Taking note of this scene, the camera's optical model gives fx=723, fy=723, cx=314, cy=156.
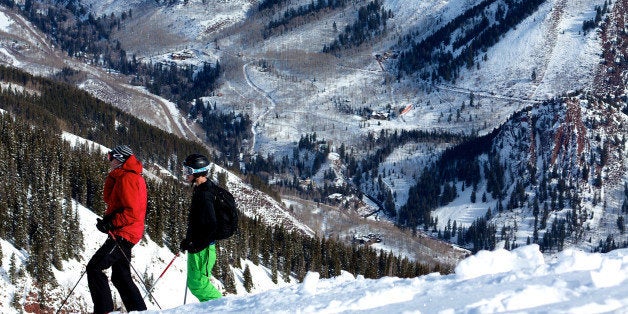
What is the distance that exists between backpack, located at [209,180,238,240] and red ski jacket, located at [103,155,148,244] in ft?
5.58

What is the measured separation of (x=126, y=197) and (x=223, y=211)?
7.61ft

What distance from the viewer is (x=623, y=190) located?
191750 mm

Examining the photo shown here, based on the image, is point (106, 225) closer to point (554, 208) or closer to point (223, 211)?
point (223, 211)

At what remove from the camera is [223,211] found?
57.7ft

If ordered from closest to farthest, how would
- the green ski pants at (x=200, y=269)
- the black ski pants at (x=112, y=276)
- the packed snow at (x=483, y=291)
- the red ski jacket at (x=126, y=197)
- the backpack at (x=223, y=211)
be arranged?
1. the packed snow at (x=483, y=291)
2. the red ski jacket at (x=126, y=197)
3. the black ski pants at (x=112, y=276)
4. the backpack at (x=223, y=211)
5. the green ski pants at (x=200, y=269)

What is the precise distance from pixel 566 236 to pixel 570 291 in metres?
174

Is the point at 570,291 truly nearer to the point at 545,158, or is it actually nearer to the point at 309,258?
the point at 309,258

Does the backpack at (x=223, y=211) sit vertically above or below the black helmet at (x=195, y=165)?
below

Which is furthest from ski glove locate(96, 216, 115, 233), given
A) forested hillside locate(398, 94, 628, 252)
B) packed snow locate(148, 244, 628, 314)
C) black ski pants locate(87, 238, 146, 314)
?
forested hillside locate(398, 94, 628, 252)

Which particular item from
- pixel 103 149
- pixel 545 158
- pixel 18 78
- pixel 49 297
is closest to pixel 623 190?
pixel 545 158

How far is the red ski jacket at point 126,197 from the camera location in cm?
1712

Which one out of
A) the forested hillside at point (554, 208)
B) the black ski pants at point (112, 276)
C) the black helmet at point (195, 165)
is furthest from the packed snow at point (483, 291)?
the forested hillside at point (554, 208)

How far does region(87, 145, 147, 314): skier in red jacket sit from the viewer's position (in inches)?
676

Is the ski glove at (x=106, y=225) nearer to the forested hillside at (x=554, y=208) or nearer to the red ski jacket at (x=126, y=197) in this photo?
the red ski jacket at (x=126, y=197)
